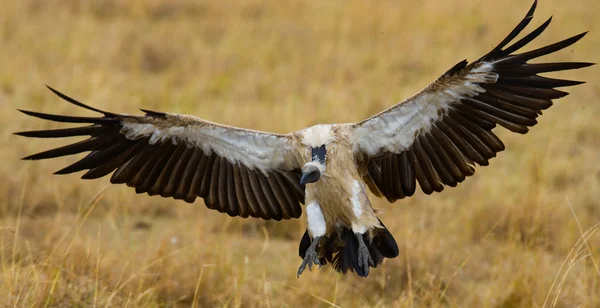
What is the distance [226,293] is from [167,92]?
15.1 feet

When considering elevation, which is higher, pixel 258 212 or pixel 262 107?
pixel 262 107

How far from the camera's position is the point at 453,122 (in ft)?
16.1

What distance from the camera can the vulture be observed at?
4.65 meters

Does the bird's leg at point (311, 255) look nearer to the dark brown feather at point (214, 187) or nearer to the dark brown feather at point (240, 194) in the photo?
the dark brown feather at point (240, 194)

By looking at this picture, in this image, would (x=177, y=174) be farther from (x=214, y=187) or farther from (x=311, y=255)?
(x=311, y=255)

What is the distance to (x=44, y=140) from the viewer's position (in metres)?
8.13

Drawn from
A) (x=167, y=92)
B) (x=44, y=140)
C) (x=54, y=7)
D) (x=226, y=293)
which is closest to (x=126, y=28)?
(x=54, y=7)

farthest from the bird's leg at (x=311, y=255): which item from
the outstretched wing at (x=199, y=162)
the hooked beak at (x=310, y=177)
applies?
the outstretched wing at (x=199, y=162)

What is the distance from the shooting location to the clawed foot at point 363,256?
15.3 feet

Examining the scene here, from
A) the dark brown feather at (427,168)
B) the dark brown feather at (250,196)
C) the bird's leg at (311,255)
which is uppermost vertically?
the dark brown feather at (427,168)

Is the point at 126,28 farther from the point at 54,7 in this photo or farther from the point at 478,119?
the point at 478,119

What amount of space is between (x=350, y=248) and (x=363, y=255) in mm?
150

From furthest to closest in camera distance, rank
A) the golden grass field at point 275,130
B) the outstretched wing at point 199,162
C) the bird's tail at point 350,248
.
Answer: the golden grass field at point 275,130
the outstretched wing at point 199,162
the bird's tail at point 350,248

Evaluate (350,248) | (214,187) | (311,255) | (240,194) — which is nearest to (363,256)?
(350,248)
